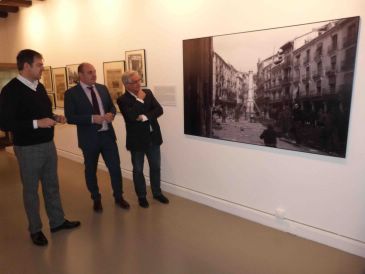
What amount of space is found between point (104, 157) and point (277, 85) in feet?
Result: 6.66

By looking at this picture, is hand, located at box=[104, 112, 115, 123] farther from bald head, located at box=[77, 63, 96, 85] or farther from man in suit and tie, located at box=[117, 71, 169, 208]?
bald head, located at box=[77, 63, 96, 85]

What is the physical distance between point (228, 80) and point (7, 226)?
2783mm

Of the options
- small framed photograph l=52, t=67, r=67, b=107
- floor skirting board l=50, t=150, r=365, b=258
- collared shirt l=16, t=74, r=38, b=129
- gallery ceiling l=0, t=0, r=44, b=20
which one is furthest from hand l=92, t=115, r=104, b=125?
gallery ceiling l=0, t=0, r=44, b=20

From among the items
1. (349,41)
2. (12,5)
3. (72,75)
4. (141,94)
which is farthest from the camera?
(12,5)

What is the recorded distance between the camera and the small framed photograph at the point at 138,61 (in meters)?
3.93

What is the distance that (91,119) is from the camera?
3.08m

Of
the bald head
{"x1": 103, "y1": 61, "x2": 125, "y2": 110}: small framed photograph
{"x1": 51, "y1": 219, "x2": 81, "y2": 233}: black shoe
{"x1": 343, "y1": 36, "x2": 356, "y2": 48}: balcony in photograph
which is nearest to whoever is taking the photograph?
{"x1": 343, "y1": 36, "x2": 356, "y2": 48}: balcony in photograph

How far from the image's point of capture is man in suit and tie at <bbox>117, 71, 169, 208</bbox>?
3.24m

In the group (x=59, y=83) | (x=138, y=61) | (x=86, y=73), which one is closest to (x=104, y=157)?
(x=86, y=73)

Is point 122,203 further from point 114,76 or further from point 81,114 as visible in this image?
point 114,76

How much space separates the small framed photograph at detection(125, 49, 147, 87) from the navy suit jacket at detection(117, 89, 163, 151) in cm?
61

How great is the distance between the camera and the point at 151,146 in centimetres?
344

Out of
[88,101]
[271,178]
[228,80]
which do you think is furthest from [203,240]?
[88,101]

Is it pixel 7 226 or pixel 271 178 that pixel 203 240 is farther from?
pixel 7 226
